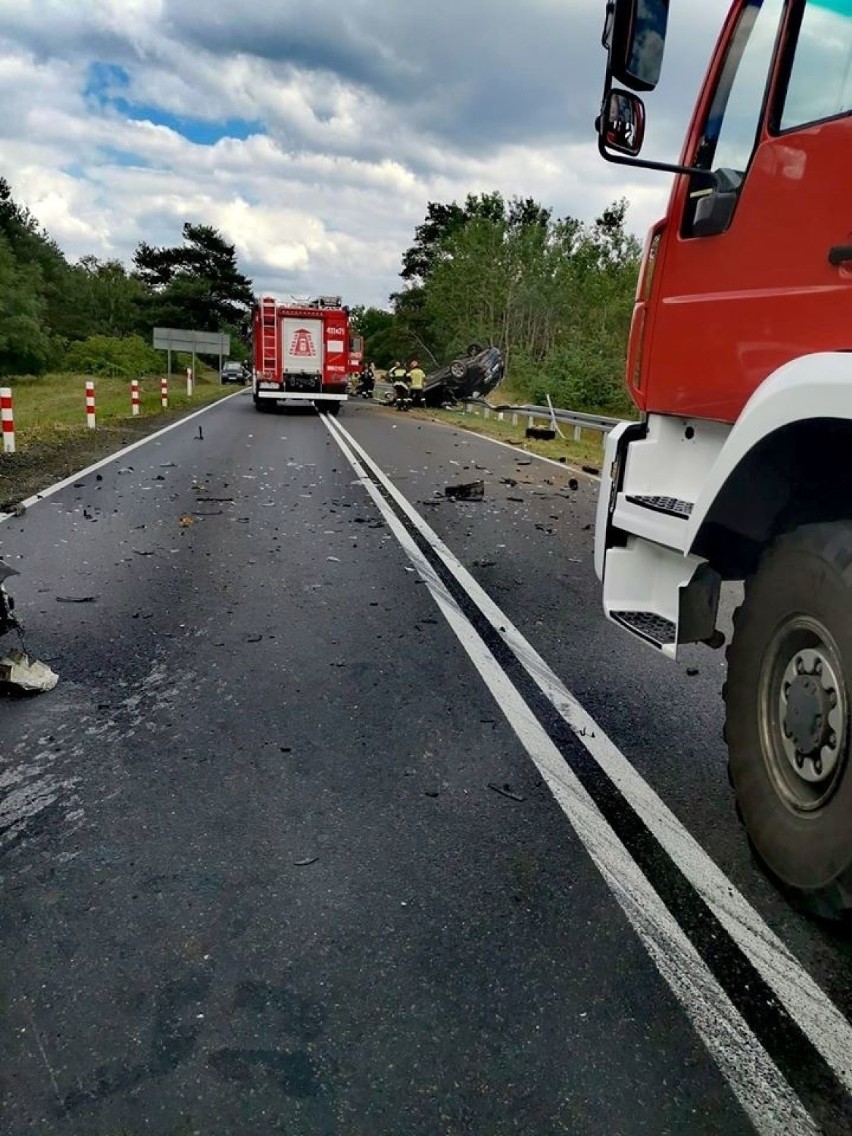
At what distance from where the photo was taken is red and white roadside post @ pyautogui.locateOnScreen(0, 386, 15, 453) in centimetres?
1223

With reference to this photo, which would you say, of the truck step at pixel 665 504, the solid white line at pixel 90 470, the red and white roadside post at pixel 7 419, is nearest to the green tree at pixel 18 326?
the solid white line at pixel 90 470

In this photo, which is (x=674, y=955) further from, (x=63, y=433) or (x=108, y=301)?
(x=108, y=301)

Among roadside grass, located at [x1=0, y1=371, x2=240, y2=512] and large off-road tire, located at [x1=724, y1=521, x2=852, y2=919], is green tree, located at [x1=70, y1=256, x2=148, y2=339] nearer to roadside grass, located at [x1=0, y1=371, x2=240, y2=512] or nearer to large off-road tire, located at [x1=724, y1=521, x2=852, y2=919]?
roadside grass, located at [x1=0, y1=371, x2=240, y2=512]

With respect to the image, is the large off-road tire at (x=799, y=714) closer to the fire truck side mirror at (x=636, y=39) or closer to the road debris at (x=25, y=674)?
the fire truck side mirror at (x=636, y=39)

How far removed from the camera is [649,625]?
3285 millimetres

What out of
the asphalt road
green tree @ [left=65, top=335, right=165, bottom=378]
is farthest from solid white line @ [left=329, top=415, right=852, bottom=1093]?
green tree @ [left=65, top=335, right=165, bottom=378]

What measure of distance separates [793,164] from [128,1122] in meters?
3.15

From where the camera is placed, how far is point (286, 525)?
8.59 meters

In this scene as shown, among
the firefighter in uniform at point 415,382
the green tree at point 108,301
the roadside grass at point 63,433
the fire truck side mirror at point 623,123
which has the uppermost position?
the green tree at point 108,301

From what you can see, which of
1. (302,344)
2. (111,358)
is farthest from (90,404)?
(111,358)

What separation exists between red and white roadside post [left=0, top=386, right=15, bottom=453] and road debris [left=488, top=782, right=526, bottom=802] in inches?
440

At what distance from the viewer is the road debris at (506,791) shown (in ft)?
10.4

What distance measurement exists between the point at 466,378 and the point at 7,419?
1880 cm

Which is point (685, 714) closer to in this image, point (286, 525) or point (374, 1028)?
point (374, 1028)
